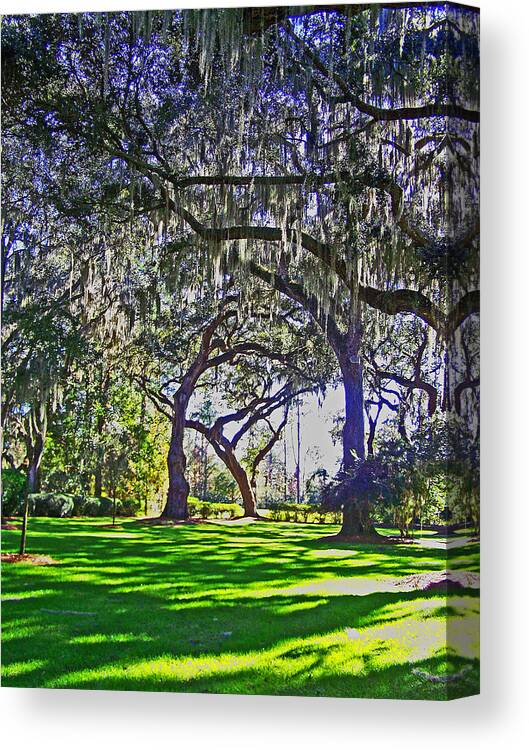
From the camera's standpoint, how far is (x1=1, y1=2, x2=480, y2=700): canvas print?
5.98 metres

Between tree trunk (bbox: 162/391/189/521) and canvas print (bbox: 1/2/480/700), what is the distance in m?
0.02

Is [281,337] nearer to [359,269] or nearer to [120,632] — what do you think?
[359,269]

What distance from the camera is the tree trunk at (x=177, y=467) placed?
6.32 meters

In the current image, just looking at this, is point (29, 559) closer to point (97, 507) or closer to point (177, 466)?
point (97, 507)

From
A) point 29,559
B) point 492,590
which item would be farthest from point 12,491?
point 492,590

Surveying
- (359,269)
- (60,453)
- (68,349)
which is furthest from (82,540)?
(359,269)

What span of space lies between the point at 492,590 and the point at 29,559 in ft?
8.19

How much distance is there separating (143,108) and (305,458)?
82.8 inches

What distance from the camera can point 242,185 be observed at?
6301 millimetres

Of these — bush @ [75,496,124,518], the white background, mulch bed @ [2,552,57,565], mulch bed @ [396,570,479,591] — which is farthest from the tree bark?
mulch bed @ [396,570,479,591]

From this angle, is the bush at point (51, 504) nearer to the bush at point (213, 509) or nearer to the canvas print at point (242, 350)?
the canvas print at point (242, 350)

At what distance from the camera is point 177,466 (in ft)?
20.8

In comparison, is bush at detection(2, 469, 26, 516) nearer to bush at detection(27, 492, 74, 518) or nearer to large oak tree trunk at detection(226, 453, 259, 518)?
bush at detection(27, 492, 74, 518)

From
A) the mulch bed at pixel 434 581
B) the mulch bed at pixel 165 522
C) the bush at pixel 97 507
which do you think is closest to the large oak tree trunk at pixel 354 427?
the mulch bed at pixel 434 581
